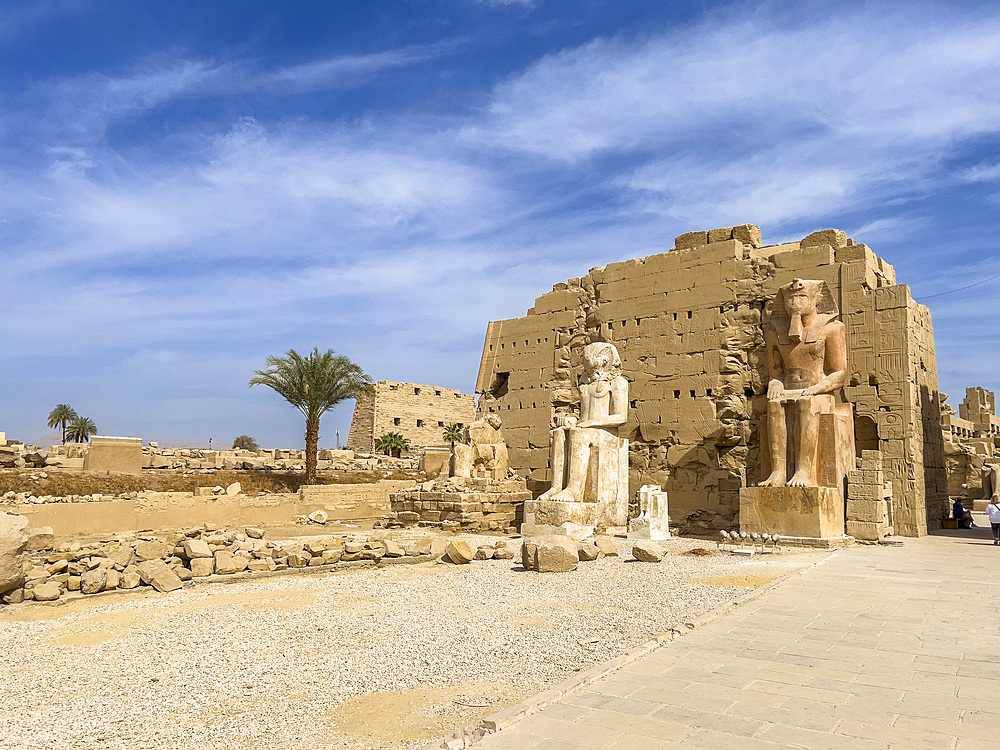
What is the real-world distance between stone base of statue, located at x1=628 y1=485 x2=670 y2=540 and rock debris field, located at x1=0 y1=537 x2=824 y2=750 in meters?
3.01

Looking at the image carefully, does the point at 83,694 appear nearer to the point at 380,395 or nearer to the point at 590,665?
the point at 590,665

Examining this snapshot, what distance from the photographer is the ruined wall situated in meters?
35.1

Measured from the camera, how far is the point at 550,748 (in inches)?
90.0

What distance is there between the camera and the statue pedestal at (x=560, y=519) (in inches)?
348

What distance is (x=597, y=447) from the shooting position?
9.40 m

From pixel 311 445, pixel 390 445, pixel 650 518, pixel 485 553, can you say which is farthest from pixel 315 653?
pixel 390 445

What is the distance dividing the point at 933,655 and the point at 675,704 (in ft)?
5.31

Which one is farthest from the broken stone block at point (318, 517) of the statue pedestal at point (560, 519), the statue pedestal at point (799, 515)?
the statue pedestal at point (799, 515)

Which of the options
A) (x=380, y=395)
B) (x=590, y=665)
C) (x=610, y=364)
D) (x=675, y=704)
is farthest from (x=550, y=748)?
(x=380, y=395)

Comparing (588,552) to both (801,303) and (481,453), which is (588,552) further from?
(481,453)

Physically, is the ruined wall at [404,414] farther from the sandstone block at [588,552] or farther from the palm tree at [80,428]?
the sandstone block at [588,552]

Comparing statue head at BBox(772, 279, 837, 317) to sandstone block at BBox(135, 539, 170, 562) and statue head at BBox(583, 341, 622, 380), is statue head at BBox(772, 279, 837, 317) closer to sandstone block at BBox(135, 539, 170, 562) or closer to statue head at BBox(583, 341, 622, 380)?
statue head at BBox(583, 341, 622, 380)

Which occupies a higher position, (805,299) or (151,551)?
(805,299)

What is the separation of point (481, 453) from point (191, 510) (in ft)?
15.6
